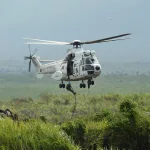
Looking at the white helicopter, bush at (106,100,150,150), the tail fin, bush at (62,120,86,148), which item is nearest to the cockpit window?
the white helicopter

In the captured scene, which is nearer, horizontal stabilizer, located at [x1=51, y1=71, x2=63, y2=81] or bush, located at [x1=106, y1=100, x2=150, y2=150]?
bush, located at [x1=106, y1=100, x2=150, y2=150]

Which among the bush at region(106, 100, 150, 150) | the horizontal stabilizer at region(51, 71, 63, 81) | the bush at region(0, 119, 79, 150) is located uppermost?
the horizontal stabilizer at region(51, 71, 63, 81)

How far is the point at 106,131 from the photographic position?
2273cm

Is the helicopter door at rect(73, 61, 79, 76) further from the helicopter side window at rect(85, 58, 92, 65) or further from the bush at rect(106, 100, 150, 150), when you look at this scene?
the bush at rect(106, 100, 150, 150)

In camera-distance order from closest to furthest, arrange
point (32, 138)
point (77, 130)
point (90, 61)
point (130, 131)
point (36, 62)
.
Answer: point (32, 138) < point (77, 130) < point (130, 131) < point (90, 61) < point (36, 62)

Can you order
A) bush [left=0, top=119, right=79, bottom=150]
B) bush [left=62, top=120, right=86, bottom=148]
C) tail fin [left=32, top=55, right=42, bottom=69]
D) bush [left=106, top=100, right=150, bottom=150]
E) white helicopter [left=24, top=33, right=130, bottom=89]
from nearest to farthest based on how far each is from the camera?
bush [left=0, top=119, right=79, bottom=150] → bush [left=62, top=120, right=86, bottom=148] → bush [left=106, top=100, right=150, bottom=150] → white helicopter [left=24, top=33, right=130, bottom=89] → tail fin [left=32, top=55, right=42, bottom=69]

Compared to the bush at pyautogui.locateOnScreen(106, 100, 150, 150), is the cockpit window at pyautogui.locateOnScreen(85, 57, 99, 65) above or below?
above

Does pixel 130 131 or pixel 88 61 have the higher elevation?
pixel 88 61

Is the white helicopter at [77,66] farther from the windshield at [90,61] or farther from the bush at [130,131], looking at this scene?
the bush at [130,131]

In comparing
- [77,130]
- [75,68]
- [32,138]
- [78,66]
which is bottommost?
[77,130]

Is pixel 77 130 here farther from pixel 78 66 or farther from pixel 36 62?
pixel 36 62

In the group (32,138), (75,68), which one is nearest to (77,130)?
(32,138)

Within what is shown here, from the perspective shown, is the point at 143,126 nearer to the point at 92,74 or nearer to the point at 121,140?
the point at 121,140

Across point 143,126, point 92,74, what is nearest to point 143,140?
point 143,126
